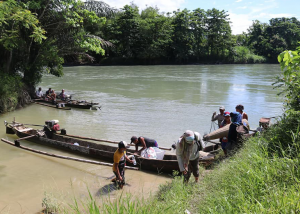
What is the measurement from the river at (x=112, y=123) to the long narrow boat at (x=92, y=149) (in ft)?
0.84

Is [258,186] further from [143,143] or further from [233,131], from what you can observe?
[143,143]

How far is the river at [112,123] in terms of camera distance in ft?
22.1

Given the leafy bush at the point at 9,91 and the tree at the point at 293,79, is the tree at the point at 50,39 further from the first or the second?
the tree at the point at 293,79

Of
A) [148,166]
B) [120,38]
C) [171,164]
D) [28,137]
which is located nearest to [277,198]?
[171,164]

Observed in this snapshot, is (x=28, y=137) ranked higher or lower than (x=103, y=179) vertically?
higher

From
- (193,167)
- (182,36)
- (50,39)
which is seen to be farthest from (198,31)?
(193,167)

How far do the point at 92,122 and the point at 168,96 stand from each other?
949cm

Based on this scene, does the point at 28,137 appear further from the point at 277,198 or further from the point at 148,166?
the point at 277,198

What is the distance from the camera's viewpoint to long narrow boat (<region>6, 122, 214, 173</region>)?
7.20 metres

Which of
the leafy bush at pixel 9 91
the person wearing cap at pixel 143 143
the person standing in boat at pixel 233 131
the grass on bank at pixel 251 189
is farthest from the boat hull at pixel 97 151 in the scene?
the leafy bush at pixel 9 91

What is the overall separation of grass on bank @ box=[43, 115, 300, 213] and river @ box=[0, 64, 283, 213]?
0.78 metres

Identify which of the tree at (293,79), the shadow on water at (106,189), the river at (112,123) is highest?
the tree at (293,79)

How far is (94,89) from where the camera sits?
25.5 meters

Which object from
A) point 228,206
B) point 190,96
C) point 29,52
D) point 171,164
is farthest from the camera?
point 190,96
